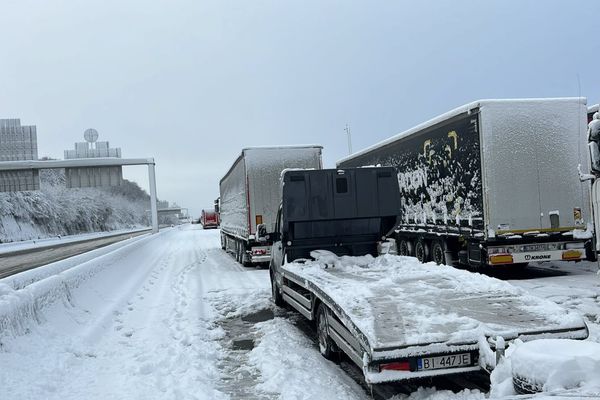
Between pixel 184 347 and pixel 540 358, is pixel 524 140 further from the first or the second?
pixel 540 358

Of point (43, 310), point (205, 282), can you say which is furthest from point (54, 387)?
point (205, 282)

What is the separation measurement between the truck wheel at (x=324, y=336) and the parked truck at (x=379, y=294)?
0.5 inches

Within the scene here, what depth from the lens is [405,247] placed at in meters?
16.0

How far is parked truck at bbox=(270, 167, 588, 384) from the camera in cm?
430

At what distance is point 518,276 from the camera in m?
12.4

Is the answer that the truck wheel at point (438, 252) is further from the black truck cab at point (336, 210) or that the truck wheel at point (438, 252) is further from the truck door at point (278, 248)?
the truck door at point (278, 248)

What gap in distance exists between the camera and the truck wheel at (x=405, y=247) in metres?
15.6

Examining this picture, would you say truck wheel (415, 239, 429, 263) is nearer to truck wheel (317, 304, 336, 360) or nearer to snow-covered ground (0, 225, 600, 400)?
snow-covered ground (0, 225, 600, 400)

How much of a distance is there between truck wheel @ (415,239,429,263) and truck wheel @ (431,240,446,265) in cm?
35

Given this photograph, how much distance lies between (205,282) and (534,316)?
10.3m

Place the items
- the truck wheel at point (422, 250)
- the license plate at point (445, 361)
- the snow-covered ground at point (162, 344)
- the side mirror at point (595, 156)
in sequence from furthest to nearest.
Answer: the truck wheel at point (422, 250), the side mirror at point (595, 156), the snow-covered ground at point (162, 344), the license plate at point (445, 361)

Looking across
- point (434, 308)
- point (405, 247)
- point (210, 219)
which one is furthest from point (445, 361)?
point (210, 219)

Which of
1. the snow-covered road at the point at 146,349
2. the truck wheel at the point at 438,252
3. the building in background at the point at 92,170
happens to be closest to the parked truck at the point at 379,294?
the snow-covered road at the point at 146,349

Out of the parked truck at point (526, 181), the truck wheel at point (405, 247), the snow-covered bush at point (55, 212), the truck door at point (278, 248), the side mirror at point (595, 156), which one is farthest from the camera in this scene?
the snow-covered bush at point (55, 212)
